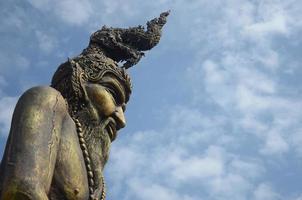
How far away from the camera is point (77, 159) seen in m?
6.88

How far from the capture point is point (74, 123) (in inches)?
285

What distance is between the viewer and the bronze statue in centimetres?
616

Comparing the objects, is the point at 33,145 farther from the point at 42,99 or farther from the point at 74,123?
the point at 74,123

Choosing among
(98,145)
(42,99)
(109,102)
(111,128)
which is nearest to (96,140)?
(98,145)

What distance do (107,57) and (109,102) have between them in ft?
3.04

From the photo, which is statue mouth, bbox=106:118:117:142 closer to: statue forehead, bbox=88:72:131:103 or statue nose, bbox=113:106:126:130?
statue nose, bbox=113:106:126:130

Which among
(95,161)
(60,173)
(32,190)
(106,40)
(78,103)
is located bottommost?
(32,190)

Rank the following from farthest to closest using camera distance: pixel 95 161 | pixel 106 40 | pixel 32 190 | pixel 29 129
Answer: pixel 106 40 → pixel 95 161 → pixel 29 129 → pixel 32 190

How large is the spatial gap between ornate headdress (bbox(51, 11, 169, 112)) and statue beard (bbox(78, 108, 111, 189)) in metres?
0.27

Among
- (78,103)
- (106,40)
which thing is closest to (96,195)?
(78,103)

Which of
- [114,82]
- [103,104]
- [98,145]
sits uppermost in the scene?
[114,82]

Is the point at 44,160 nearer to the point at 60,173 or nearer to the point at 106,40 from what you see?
the point at 60,173

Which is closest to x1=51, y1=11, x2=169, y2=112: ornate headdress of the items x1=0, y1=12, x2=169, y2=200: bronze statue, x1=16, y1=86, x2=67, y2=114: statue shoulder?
x1=0, y1=12, x2=169, y2=200: bronze statue

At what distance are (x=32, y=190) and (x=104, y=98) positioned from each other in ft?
6.53
